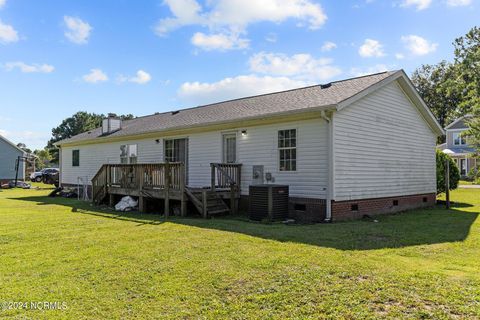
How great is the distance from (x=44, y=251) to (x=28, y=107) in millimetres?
13008

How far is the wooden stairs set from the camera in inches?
415

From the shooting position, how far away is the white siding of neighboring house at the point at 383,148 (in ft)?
33.4

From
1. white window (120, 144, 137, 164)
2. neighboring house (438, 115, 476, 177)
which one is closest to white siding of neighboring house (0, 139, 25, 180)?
white window (120, 144, 137, 164)

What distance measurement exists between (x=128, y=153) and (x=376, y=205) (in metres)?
11.0

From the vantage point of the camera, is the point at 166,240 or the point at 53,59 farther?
the point at 53,59

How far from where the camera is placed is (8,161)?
107 ft

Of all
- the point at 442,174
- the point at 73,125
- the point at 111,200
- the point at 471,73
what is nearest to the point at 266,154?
the point at 111,200

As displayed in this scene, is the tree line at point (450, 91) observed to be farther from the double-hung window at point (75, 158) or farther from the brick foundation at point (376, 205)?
the brick foundation at point (376, 205)

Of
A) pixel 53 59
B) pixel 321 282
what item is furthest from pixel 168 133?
pixel 321 282

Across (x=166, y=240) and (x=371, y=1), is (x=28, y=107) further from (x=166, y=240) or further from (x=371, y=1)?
(x=371, y=1)

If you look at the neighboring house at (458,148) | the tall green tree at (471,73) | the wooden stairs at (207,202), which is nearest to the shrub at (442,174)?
the tall green tree at (471,73)

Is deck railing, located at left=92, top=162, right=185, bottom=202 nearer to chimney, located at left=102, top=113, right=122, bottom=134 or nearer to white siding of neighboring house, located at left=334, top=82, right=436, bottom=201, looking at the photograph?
white siding of neighboring house, located at left=334, top=82, right=436, bottom=201

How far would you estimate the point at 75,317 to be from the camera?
3.47 metres

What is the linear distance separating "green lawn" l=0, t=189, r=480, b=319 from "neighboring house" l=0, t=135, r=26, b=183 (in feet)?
91.6
